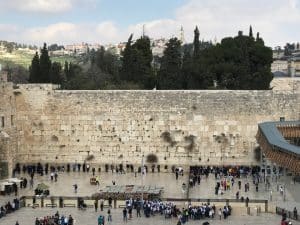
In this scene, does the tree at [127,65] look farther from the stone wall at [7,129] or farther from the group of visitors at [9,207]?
the group of visitors at [9,207]

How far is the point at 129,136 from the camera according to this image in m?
32.5

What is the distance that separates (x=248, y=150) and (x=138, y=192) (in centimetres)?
951

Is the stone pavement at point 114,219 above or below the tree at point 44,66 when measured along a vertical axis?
below

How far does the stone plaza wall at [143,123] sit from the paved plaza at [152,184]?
5.44ft

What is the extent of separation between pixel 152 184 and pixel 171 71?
14.0 metres

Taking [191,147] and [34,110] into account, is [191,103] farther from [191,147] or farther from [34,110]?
[34,110]

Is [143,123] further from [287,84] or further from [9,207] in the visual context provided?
[9,207]

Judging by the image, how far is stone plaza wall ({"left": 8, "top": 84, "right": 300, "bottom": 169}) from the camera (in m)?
32.0

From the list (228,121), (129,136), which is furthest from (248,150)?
(129,136)

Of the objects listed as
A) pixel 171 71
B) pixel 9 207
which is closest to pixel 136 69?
pixel 171 71

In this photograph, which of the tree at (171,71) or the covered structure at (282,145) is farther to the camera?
the tree at (171,71)

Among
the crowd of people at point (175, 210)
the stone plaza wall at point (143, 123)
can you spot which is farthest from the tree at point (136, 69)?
the crowd of people at point (175, 210)

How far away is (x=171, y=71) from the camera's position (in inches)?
1593

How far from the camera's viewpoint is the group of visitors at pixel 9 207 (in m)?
22.0
